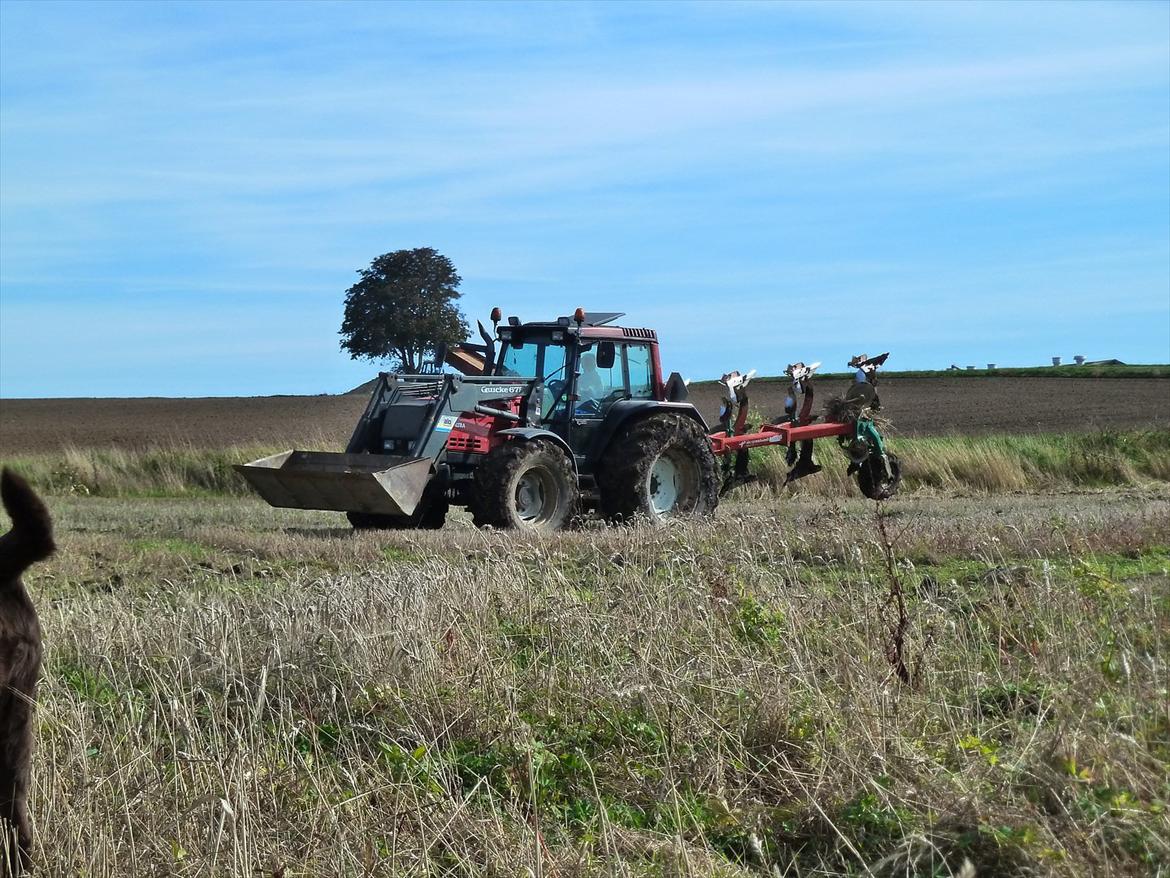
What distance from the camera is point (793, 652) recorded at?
5980mm

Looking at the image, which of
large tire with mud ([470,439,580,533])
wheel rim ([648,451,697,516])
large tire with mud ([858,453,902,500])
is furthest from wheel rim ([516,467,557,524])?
large tire with mud ([858,453,902,500])

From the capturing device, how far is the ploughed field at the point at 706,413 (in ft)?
110

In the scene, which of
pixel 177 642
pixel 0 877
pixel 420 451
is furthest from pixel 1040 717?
pixel 420 451

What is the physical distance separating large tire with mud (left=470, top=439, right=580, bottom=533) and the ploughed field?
11318 millimetres

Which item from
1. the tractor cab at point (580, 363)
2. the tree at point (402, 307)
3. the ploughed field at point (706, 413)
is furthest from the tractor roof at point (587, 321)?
the tree at point (402, 307)

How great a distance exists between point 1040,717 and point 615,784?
1693 millimetres

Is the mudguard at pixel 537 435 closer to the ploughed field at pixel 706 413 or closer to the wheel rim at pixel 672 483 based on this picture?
the wheel rim at pixel 672 483

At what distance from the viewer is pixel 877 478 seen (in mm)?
19953

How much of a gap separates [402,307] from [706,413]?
47.7ft

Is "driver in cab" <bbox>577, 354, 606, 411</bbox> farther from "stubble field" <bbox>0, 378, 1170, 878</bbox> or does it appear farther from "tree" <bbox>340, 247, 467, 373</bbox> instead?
"tree" <bbox>340, 247, 467, 373</bbox>

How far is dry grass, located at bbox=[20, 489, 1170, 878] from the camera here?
14.8 ft

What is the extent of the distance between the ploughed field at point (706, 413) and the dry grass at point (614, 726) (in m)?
19.0

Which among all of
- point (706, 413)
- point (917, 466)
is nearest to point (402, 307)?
point (706, 413)

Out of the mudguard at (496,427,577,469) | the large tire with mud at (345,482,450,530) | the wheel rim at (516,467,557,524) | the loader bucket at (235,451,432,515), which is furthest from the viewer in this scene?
the large tire with mud at (345,482,450,530)
